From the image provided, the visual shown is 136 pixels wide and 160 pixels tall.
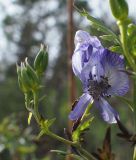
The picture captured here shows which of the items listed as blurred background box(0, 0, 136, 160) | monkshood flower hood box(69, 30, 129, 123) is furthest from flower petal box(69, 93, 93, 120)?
blurred background box(0, 0, 136, 160)

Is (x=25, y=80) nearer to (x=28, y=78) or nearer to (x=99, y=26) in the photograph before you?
(x=28, y=78)

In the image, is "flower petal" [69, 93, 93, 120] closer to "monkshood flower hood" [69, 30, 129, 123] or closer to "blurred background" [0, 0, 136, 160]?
"monkshood flower hood" [69, 30, 129, 123]

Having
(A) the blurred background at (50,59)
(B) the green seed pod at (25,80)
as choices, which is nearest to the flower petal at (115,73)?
→ (B) the green seed pod at (25,80)

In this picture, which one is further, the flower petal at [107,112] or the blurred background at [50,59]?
the blurred background at [50,59]

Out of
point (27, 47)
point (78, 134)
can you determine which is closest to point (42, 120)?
point (78, 134)

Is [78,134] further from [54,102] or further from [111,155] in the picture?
[54,102]

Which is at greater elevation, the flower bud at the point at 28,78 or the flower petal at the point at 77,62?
the flower petal at the point at 77,62

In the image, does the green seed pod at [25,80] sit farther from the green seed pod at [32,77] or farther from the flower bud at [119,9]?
the flower bud at [119,9]
